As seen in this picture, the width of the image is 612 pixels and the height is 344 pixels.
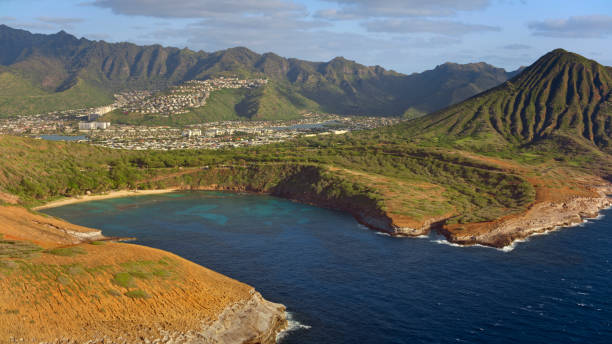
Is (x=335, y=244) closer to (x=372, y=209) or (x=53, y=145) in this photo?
(x=372, y=209)

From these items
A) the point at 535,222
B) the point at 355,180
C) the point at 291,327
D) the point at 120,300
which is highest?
the point at 355,180

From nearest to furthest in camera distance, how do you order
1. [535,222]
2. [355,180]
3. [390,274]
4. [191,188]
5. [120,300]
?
[120,300], [390,274], [535,222], [355,180], [191,188]

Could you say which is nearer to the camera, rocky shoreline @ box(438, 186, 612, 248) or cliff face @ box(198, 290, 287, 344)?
cliff face @ box(198, 290, 287, 344)

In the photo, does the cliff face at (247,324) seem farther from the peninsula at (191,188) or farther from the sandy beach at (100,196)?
the sandy beach at (100,196)

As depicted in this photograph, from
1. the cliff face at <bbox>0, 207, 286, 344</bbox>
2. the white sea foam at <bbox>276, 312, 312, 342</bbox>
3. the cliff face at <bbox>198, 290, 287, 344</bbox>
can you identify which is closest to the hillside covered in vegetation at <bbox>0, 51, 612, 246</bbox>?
the white sea foam at <bbox>276, 312, 312, 342</bbox>

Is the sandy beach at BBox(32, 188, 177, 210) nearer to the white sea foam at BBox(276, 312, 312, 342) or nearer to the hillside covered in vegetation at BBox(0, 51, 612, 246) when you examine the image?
the hillside covered in vegetation at BBox(0, 51, 612, 246)

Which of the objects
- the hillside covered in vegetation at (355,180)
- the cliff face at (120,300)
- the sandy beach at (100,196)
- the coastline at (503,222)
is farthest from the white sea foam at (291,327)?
the sandy beach at (100,196)

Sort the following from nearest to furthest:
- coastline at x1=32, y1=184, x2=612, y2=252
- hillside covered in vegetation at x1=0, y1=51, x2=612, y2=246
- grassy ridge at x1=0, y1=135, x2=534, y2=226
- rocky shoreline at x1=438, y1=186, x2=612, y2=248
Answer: rocky shoreline at x1=438, y1=186, x2=612, y2=248 < coastline at x1=32, y1=184, x2=612, y2=252 < hillside covered in vegetation at x1=0, y1=51, x2=612, y2=246 < grassy ridge at x1=0, y1=135, x2=534, y2=226

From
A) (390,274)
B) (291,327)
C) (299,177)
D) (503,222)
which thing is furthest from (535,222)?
(291,327)

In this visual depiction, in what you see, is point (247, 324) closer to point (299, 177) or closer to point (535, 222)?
point (535, 222)

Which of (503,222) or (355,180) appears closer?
(503,222)
